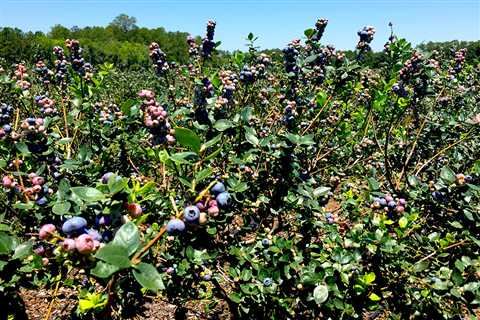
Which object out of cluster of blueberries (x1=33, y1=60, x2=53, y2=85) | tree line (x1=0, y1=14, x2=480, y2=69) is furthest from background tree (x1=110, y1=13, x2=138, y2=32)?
cluster of blueberries (x1=33, y1=60, x2=53, y2=85)

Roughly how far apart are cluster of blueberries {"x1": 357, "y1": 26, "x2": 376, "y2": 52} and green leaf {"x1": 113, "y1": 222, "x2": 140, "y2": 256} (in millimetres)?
2270

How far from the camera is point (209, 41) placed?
8.48 ft

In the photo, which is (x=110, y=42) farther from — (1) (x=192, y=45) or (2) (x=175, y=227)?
(2) (x=175, y=227)

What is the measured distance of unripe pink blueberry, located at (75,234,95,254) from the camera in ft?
2.85

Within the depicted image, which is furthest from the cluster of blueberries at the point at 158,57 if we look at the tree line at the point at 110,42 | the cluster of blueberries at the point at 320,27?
the tree line at the point at 110,42

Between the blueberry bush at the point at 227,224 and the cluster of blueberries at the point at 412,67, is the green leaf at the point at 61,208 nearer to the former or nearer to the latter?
the blueberry bush at the point at 227,224

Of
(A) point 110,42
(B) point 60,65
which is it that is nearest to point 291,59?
(B) point 60,65

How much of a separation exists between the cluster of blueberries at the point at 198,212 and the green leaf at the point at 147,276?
4.9 inches

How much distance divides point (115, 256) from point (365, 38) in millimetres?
2384

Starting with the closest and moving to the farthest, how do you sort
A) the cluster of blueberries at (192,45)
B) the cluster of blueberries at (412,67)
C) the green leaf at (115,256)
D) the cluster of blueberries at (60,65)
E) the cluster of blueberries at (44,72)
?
the green leaf at (115,256)
the cluster of blueberries at (412,67)
the cluster of blueberries at (192,45)
the cluster of blueberries at (60,65)
the cluster of blueberries at (44,72)

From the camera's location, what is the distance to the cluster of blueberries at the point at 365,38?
8.45 feet

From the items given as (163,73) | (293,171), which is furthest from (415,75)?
(163,73)

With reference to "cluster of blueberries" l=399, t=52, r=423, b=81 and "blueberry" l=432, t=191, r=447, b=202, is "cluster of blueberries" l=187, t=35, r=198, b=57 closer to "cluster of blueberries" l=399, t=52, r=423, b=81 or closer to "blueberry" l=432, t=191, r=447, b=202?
"cluster of blueberries" l=399, t=52, r=423, b=81

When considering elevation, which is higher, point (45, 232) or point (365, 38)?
point (365, 38)
